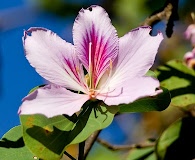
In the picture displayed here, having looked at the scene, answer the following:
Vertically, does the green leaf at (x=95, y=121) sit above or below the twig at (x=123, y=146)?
above

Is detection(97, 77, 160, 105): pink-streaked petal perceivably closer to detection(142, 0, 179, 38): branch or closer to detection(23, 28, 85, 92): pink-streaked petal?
detection(23, 28, 85, 92): pink-streaked petal

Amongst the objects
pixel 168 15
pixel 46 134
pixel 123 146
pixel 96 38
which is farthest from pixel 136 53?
pixel 123 146

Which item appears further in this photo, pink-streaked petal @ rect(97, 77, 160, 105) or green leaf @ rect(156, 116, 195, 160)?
green leaf @ rect(156, 116, 195, 160)

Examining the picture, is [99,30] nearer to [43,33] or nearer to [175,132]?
[43,33]

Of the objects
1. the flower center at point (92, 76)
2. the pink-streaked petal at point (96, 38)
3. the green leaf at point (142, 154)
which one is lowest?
the green leaf at point (142, 154)

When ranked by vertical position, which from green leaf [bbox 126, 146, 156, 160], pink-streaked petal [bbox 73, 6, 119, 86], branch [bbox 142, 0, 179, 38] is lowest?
green leaf [bbox 126, 146, 156, 160]

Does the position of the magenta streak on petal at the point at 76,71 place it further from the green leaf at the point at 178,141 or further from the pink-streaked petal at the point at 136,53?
the green leaf at the point at 178,141

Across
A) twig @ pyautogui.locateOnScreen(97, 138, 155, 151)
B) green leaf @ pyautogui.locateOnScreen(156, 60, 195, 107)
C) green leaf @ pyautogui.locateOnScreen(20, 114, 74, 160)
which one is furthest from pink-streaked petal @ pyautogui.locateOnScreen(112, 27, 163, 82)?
twig @ pyautogui.locateOnScreen(97, 138, 155, 151)

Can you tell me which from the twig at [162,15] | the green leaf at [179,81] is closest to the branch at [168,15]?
the twig at [162,15]
